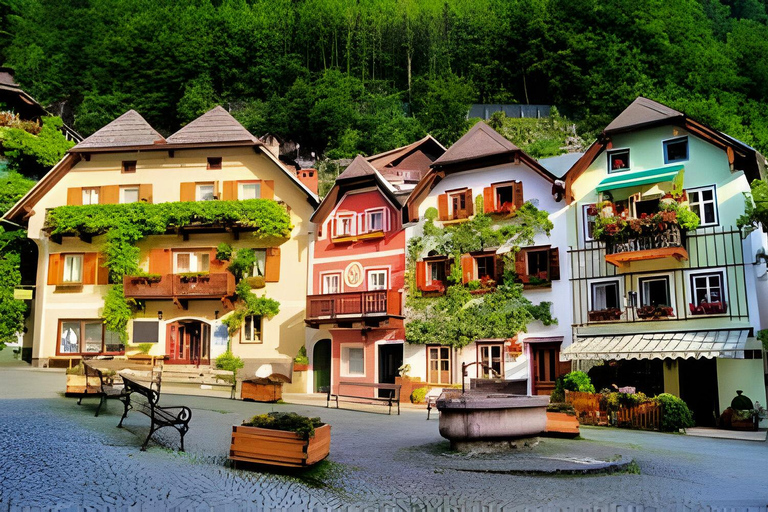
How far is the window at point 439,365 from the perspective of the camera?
102ft

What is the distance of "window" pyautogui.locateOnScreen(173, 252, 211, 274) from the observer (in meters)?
37.3

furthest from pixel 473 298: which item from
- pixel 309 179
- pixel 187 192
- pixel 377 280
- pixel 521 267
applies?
pixel 187 192

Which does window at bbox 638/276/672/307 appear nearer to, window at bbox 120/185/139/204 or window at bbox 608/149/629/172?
window at bbox 608/149/629/172

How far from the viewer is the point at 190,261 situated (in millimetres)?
37281

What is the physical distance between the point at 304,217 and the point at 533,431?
73.1 ft

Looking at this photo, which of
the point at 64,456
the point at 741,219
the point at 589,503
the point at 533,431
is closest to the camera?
the point at 589,503

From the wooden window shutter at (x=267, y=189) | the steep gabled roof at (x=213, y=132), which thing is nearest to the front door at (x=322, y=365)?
the wooden window shutter at (x=267, y=189)

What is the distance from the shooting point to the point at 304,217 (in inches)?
1452

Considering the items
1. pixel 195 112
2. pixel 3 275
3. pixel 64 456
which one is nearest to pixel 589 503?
pixel 64 456

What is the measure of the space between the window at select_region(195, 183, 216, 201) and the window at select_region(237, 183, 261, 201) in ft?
A: 4.89

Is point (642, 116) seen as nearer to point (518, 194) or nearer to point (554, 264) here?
point (518, 194)

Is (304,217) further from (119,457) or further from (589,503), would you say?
(589,503)

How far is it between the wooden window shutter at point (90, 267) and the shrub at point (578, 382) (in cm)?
2308

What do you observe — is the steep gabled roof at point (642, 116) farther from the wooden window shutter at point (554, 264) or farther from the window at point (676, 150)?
the wooden window shutter at point (554, 264)
